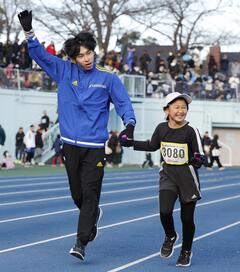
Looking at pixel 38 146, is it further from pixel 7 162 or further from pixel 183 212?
pixel 183 212

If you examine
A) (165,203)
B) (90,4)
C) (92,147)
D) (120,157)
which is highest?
(90,4)

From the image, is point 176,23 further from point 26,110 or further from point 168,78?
point 26,110

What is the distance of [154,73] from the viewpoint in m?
44.2

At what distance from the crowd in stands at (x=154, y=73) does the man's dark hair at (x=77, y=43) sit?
26.9 metres

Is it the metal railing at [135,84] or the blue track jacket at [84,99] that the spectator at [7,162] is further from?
the blue track jacket at [84,99]

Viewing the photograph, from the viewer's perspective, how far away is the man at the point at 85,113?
29.2 feet

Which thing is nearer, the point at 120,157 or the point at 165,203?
the point at 165,203

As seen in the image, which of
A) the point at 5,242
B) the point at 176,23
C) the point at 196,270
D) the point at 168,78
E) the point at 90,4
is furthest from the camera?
the point at 176,23

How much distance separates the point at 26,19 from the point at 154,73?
3564 centimetres

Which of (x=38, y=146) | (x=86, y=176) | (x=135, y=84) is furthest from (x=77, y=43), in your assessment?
(x=135, y=84)

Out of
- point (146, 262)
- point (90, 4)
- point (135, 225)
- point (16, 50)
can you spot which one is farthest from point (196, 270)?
point (90, 4)

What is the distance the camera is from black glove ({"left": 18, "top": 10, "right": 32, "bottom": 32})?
8680mm

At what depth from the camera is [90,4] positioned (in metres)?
52.4

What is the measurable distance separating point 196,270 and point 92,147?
5.22 ft
